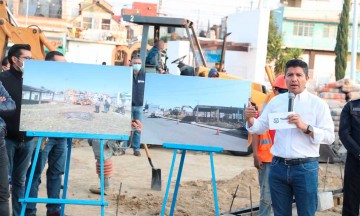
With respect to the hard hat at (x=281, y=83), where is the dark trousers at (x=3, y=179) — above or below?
below

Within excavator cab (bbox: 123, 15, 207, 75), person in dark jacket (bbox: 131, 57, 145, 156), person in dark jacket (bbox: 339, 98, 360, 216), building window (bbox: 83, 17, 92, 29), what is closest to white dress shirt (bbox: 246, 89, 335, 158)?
person in dark jacket (bbox: 339, 98, 360, 216)

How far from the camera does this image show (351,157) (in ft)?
24.8

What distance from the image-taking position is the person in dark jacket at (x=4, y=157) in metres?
6.08

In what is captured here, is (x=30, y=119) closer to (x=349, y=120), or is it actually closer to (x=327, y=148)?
(x=349, y=120)

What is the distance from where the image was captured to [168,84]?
22.3 ft

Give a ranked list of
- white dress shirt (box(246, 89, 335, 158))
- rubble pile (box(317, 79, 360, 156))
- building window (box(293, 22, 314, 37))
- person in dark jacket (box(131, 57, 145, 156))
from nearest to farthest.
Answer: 1. white dress shirt (box(246, 89, 335, 158))
2. person in dark jacket (box(131, 57, 145, 156))
3. rubble pile (box(317, 79, 360, 156))
4. building window (box(293, 22, 314, 37))

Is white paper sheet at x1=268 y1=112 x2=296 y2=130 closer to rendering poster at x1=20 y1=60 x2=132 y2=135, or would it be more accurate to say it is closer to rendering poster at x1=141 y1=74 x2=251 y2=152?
rendering poster at x1=141 y1=74 x2=251 y2=152

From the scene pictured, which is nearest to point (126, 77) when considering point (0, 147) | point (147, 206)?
point (0, 147)

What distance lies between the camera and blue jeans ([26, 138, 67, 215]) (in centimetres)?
735

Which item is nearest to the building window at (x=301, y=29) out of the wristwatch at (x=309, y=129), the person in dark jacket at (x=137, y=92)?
the person in dark jacket at (x=137, y=92)

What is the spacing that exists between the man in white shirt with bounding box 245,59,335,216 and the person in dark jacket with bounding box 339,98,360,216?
6.08 feet

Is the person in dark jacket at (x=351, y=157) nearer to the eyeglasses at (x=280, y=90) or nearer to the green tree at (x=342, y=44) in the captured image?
the eyeglasses at (x=280, y=90)

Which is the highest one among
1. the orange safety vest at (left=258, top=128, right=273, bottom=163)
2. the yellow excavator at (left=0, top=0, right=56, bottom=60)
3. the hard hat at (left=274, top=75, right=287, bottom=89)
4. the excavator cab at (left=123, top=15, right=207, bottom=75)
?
the excavator cab at (left=123, top=15, right=207, bottom=75)

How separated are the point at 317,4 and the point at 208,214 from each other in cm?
6918
